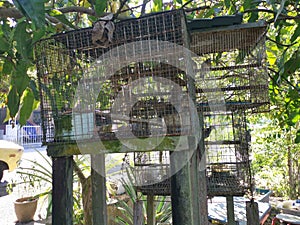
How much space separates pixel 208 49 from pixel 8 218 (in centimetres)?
335

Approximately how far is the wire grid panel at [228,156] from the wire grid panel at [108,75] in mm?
894

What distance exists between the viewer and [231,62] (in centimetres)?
178

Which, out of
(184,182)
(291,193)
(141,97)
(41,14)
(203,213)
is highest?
(41,14)

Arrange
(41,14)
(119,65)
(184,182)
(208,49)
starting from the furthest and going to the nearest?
(208,49)
(119,65)
(184,182)
(41,14)

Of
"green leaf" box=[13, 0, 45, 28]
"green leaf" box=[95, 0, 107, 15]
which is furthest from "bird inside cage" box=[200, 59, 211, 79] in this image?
"green leaf" box=[13, 0, 45, 28]

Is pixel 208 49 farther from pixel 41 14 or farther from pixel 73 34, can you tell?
pixel 41 14

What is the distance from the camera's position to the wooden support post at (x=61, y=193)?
2.45ft

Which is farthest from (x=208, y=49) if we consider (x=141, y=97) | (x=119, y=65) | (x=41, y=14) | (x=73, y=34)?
(x=41, y=14)

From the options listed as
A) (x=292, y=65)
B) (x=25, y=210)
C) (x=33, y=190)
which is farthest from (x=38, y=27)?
(x=33, y=190)

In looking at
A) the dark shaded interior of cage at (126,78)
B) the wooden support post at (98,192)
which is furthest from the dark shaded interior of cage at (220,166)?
the wooden support post at (98,192)

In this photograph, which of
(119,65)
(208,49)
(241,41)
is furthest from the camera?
(208,49)

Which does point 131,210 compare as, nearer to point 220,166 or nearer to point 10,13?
point 220,166

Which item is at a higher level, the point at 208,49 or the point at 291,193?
the point at 208,49

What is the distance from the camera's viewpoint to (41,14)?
51cm
